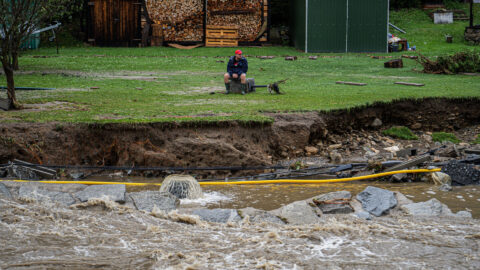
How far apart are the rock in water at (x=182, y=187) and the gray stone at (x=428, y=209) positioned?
3092 millimetres

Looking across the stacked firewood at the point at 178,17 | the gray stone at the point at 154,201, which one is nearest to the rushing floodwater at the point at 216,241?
the gray stone at the point at 154,201

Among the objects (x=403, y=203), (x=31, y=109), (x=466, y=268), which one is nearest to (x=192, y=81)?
(x=31, y=109)

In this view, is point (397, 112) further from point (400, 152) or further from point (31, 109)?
point (31, 109)

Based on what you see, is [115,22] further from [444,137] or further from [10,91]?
[444,137]

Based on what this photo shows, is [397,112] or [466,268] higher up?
[397,112]

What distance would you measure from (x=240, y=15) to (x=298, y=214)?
22.6 m

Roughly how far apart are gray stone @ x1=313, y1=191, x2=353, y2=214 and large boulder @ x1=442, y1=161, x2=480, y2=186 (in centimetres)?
213

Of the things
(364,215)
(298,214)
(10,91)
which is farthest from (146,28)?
(364,215)

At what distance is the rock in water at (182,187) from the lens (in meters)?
8.21

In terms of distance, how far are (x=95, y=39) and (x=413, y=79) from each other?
1782 centimetres

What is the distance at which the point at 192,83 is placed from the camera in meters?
16.5

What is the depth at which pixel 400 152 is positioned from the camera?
35.4ft

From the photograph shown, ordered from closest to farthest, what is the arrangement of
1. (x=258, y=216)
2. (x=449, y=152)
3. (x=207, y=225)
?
(x=207, y=225), (x=258, y=216), (x=449, y=152)

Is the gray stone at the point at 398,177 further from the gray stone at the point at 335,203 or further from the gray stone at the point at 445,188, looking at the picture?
the gray stone at the point at 335,203
